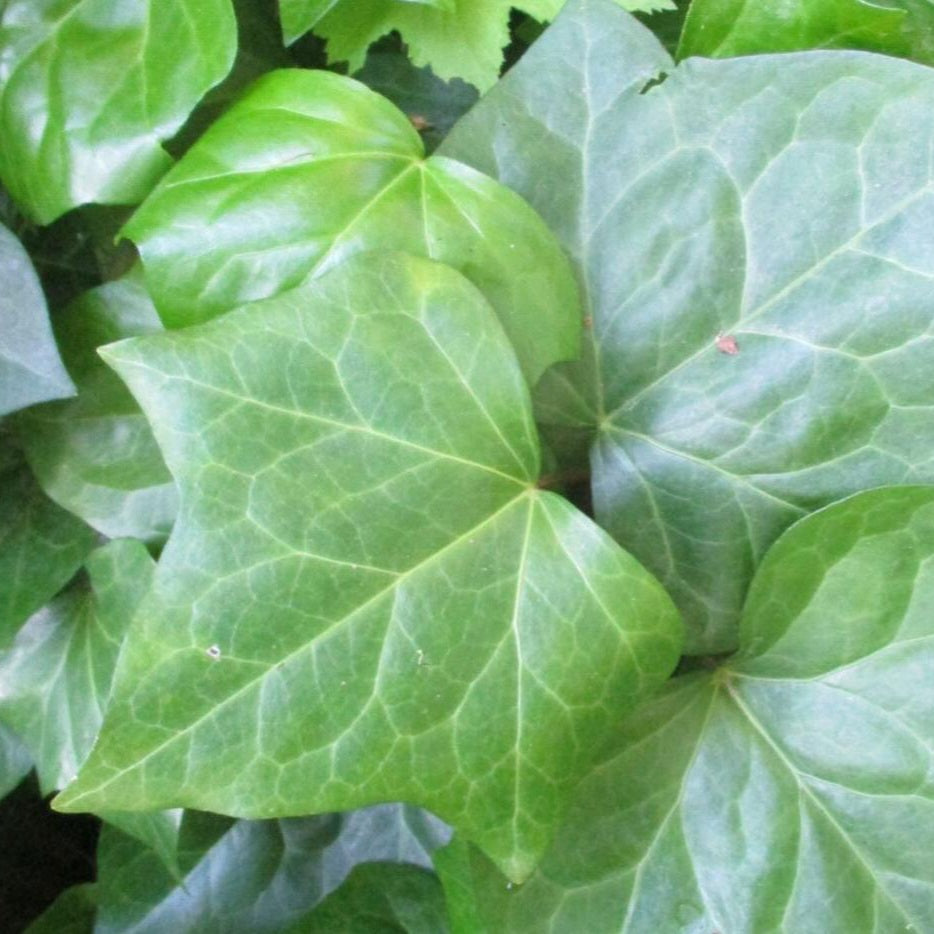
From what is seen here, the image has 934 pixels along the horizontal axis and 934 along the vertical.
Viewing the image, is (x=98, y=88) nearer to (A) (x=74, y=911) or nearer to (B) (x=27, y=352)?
(B) (x=27, y=352)

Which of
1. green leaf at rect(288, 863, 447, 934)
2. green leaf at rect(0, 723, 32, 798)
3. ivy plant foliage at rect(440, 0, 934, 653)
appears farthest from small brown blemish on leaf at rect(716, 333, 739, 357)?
green leaf at rect(0, 723, 32, 798)

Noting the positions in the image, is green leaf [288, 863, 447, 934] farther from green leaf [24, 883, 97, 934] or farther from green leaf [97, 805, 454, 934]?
green leaf [24, 883, 97, 934]

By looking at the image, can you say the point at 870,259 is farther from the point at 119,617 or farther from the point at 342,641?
the point at 119,617

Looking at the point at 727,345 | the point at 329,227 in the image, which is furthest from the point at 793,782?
the point at 329,227

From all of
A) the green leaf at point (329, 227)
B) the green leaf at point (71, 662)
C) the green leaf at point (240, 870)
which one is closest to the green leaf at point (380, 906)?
the green leaf at point (240, 870)

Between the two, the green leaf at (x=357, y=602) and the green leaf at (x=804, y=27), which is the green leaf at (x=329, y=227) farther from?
the green leaf at (x=804, y=27)

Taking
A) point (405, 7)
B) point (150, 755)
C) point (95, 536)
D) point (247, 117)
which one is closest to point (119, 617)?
point (95, 536)
